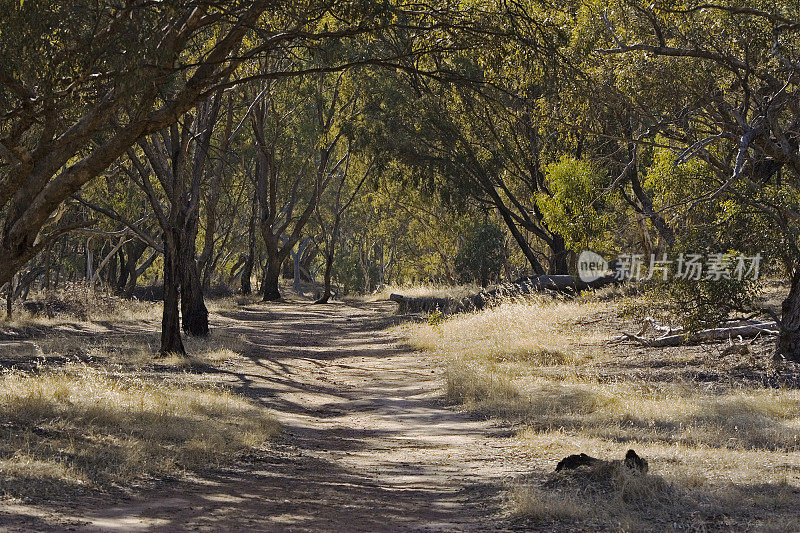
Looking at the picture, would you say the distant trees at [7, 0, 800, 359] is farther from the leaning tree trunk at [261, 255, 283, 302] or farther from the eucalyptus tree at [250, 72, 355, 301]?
the leaning tree trunk at [261, 255, 283, 302]

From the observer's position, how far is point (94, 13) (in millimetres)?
9781

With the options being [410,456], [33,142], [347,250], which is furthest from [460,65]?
[347,250]

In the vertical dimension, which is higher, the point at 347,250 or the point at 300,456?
the point at 347,250

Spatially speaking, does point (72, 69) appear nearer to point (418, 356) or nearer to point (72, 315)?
point (418, 356)

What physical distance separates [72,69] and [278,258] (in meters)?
27.9

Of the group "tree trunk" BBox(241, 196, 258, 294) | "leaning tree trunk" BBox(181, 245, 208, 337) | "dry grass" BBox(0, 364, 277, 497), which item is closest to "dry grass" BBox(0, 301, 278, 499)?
"dry grass" BBox(0, 364, 277, 497)

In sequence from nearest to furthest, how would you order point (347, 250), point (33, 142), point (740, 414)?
point (740, 414), point (33, 142), point (347, 250)

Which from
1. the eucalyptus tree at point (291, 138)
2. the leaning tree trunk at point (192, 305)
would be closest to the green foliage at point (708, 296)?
the leaning tree trunk at point (192, 305)

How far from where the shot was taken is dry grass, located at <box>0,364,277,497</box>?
719 cm

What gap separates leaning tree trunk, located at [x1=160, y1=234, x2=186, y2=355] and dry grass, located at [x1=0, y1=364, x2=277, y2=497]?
14.5ft

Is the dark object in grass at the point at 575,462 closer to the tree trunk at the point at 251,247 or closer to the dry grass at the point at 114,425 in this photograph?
the dry grass at the point at 114,425

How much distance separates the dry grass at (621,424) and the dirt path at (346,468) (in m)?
0.51

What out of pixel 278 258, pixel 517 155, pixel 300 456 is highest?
pixel 517 155

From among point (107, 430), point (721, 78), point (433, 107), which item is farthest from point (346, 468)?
point (433, 107)
